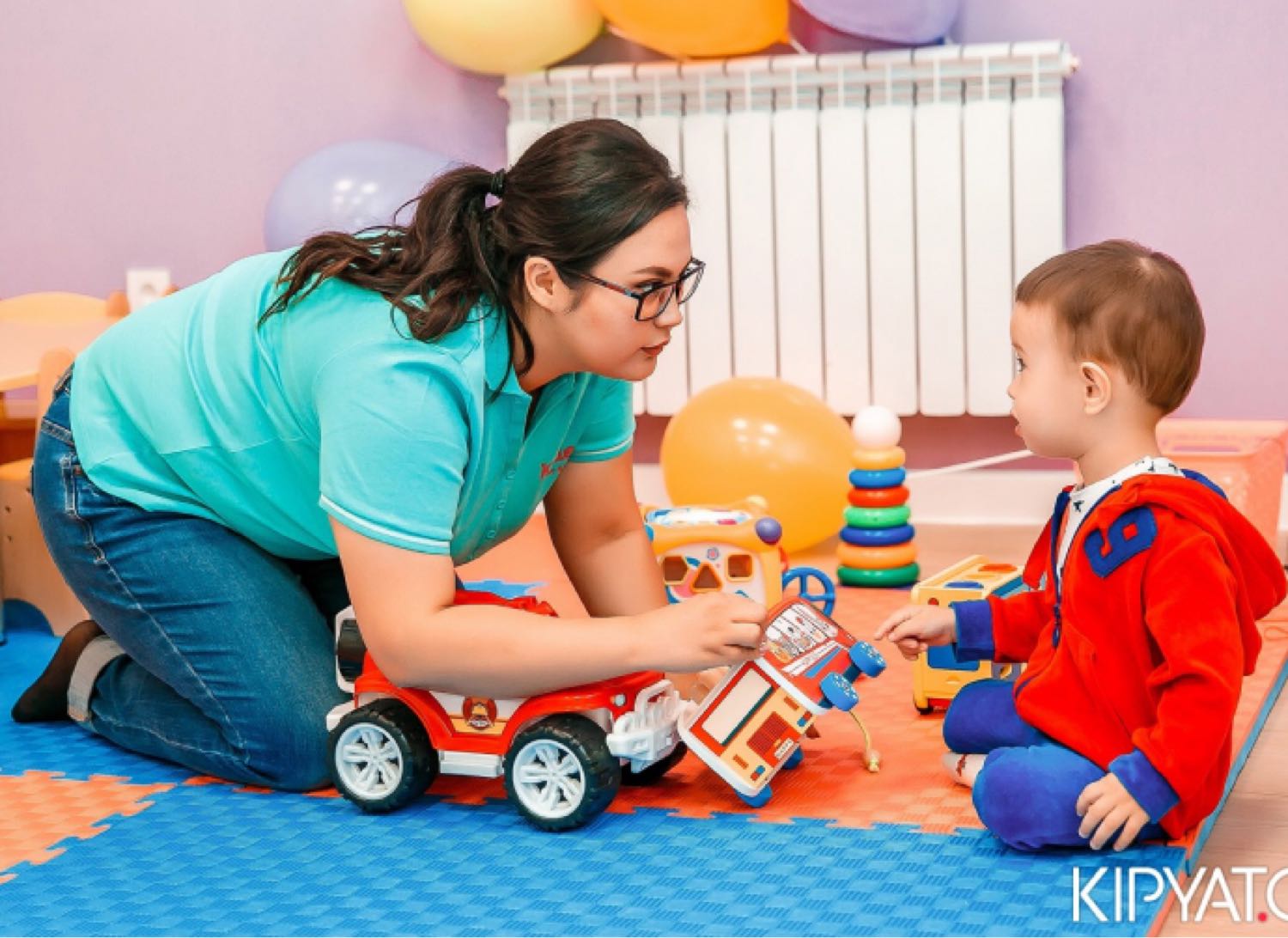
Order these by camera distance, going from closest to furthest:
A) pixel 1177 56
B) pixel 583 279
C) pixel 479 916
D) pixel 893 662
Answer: pixel 479 916
pixel 583 279
pixel 893 662
pixel 1177 56

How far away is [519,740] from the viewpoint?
143cm

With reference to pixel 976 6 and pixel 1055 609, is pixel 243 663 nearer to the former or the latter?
pixel 1055 609

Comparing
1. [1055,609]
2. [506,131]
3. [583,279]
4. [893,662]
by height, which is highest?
[506,131]

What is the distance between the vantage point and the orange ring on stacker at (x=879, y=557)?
95.9 inches

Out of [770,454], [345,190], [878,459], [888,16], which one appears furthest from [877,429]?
[345,190]

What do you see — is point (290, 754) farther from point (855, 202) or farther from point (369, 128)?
point (369, 128)

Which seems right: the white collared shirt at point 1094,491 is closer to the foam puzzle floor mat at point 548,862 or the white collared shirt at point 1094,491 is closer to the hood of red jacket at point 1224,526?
the hood of red jacket at point 1224,526

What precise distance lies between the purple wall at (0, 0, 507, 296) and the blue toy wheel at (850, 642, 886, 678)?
1851 mm

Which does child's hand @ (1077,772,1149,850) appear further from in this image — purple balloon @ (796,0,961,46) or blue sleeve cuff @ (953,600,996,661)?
purple balloon @ (796,0,961,46)

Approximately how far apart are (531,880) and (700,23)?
172 cm

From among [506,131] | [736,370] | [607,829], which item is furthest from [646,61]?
[607,829]

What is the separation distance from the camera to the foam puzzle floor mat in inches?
48.8

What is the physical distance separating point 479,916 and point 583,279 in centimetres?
52

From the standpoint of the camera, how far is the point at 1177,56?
2697 millimetres
